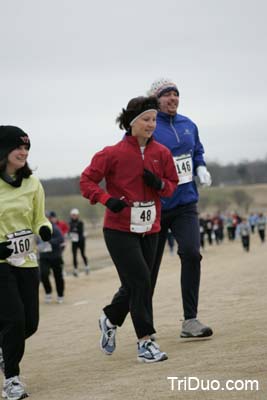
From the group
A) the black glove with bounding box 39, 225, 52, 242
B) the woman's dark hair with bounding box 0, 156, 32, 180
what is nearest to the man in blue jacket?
the black glove with bounding box 39, 225, 52, 242

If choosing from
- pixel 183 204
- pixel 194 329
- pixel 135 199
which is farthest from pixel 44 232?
pixel 194 329

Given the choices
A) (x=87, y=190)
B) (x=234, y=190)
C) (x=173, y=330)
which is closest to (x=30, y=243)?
(x=87, y=190)

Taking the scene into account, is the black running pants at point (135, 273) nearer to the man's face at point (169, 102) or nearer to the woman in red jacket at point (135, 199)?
the woman in red jacket at point (135, 199)

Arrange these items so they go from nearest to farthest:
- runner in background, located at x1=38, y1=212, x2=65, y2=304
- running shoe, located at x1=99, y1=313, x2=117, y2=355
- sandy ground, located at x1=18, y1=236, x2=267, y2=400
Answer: sandy ground, located at x1=18, y1=236, x2=267, y2=400, running shoe, located at x1=99, y1=313, x2=117, y2=355, runner in background, located at x1=38, y1=212, x2=65, y2=304

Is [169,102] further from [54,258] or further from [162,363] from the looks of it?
[54,258]

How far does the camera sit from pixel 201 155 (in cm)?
834

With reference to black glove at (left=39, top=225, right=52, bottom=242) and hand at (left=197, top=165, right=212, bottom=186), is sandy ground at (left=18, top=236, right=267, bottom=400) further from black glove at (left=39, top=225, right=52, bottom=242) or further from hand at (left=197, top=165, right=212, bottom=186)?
hand at (left=197, top=165, right=212, bottom=186)

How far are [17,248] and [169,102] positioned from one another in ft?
8.10

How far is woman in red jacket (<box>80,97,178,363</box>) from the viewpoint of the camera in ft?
22.5

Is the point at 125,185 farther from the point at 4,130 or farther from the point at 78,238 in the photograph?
the point at 78,238

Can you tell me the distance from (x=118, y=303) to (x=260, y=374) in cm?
197

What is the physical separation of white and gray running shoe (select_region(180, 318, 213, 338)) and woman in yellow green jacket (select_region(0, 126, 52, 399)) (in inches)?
73.3

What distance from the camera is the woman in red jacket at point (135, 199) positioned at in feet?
22.5

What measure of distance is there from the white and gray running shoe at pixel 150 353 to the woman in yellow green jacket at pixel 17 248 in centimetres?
95
